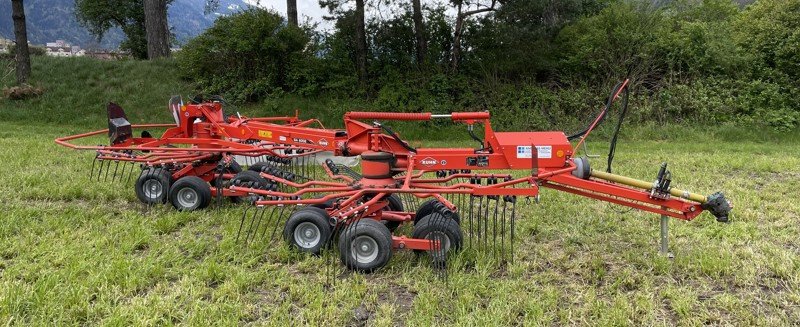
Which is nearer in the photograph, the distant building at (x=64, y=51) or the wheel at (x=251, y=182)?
the wheel at (x=251, y=182)

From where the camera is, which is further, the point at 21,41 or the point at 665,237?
the point at 21,41

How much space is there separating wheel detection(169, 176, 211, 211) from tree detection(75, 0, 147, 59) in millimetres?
19789

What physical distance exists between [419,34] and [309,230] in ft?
33.5

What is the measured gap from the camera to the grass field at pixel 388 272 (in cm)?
293

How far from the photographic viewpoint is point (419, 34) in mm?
13320

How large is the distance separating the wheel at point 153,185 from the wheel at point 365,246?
262 cm

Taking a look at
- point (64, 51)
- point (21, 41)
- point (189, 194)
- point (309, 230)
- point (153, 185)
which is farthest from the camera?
point (64, 51)

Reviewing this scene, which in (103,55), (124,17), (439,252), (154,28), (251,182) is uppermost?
(124,17)

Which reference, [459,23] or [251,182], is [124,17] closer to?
[459,23]

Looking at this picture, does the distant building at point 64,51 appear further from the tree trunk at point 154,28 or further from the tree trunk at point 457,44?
the tree trunk at point 457,44

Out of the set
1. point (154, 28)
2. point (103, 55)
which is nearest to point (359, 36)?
point (154, 28)

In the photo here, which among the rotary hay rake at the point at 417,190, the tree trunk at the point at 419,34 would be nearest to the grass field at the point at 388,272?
the rotary hay rake at the point at 417,190

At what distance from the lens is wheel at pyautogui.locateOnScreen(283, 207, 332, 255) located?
12.5 feet

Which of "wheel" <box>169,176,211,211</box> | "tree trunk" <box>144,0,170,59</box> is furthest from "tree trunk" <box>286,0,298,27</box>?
"wheel" <box>169,176,211,211</box>
